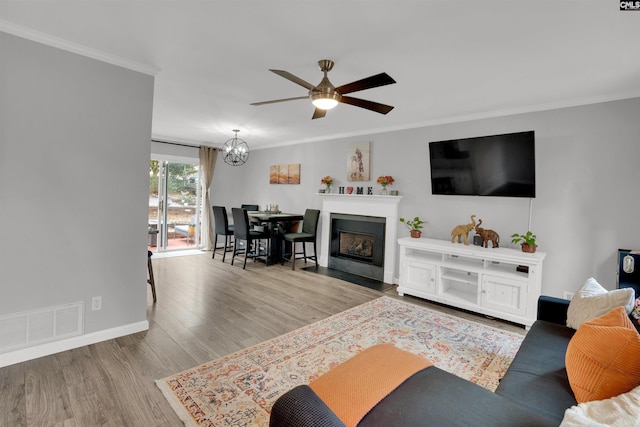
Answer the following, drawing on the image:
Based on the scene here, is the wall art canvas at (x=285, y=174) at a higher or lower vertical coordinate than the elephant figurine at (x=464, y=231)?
higher

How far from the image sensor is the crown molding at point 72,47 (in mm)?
2160

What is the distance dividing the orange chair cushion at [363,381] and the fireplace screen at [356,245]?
350 cm

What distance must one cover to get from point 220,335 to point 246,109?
2753 millimetres

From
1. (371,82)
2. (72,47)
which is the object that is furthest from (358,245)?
(72,47)

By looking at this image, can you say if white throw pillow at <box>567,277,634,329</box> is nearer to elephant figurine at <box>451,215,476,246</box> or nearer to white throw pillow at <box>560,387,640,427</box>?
white throw pillow at <box>560,387,640,427</box>

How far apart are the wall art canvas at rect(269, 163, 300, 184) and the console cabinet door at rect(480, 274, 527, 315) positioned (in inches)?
157

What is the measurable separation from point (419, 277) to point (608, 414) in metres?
3.16

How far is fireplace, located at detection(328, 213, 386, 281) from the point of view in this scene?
4.99 m

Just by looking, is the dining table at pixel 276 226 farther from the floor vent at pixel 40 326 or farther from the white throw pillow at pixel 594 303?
the white throw pillow at pixel 594 303

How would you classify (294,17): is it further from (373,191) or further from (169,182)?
(169,182)

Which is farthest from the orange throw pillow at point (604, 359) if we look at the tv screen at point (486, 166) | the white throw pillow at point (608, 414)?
the tv screen at point (486, 166)

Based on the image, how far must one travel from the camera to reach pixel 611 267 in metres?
3.11

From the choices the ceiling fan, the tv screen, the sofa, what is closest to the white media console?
the tv screen

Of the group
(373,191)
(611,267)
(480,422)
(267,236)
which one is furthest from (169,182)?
(611,267)
